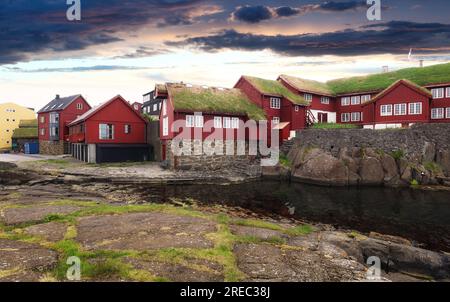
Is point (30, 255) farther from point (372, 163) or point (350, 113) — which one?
point (350, 113)

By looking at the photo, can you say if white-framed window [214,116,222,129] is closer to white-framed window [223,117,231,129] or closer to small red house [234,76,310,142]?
white-framed window [223,117,231,129]

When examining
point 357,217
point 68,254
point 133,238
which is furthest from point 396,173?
point 68,254

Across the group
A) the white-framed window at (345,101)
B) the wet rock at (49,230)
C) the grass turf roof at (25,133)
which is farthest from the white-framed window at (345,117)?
the grass turf roof at (25,133)

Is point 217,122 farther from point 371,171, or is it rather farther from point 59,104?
point 59,104

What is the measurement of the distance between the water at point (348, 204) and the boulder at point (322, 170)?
9.16ft

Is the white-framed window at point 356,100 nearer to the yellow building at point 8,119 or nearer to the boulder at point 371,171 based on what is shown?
the boulder at point 371,171

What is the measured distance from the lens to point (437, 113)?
4647 centimetres

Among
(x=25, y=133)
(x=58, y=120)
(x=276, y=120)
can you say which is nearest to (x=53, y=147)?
(x=58, y=120)

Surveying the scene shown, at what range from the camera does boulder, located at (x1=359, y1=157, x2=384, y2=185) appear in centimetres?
3697

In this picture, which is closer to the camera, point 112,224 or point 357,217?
point 112,224

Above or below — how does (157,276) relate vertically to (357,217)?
above

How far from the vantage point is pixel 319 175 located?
126 feet
